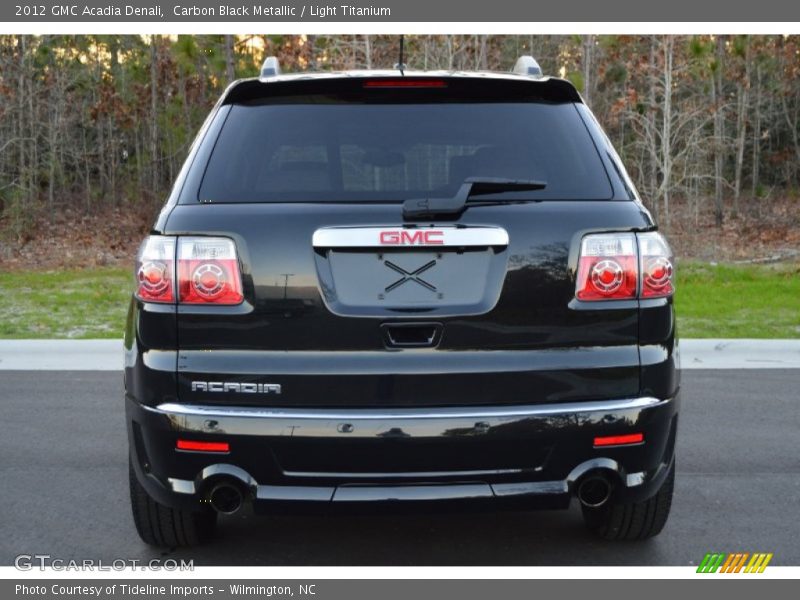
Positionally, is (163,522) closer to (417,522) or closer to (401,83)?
(417,522)

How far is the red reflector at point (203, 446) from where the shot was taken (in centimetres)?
323

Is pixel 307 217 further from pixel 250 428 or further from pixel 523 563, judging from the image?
pixel 523 563

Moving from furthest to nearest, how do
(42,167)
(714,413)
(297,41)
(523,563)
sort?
(42,167), (297,41), (714,413), (523,563)

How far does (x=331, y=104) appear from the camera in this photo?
3.64 metres

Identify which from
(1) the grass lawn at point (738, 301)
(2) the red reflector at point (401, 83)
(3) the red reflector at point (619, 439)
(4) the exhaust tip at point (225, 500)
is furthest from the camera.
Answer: (1) the grass lawn at point (738, 301)

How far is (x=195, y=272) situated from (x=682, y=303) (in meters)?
9.72

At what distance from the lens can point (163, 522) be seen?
394 cm

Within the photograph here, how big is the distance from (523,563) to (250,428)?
4.40ft

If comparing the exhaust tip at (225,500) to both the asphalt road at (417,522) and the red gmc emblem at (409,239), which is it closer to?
the asphalt road at (417,522)

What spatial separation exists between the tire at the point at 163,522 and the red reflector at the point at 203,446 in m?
0.63

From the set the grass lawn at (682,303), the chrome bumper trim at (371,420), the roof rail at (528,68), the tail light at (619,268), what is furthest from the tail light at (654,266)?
the grass lawn at (682,303)

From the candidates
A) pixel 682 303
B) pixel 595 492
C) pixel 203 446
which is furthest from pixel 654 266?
pixel 682 303

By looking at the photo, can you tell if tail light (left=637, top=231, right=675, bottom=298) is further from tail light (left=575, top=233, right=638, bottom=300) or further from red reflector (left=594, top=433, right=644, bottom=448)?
red reflector (left=594, top=433, right=644, bottom=448)

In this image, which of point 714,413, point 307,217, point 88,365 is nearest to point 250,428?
point 307,217
